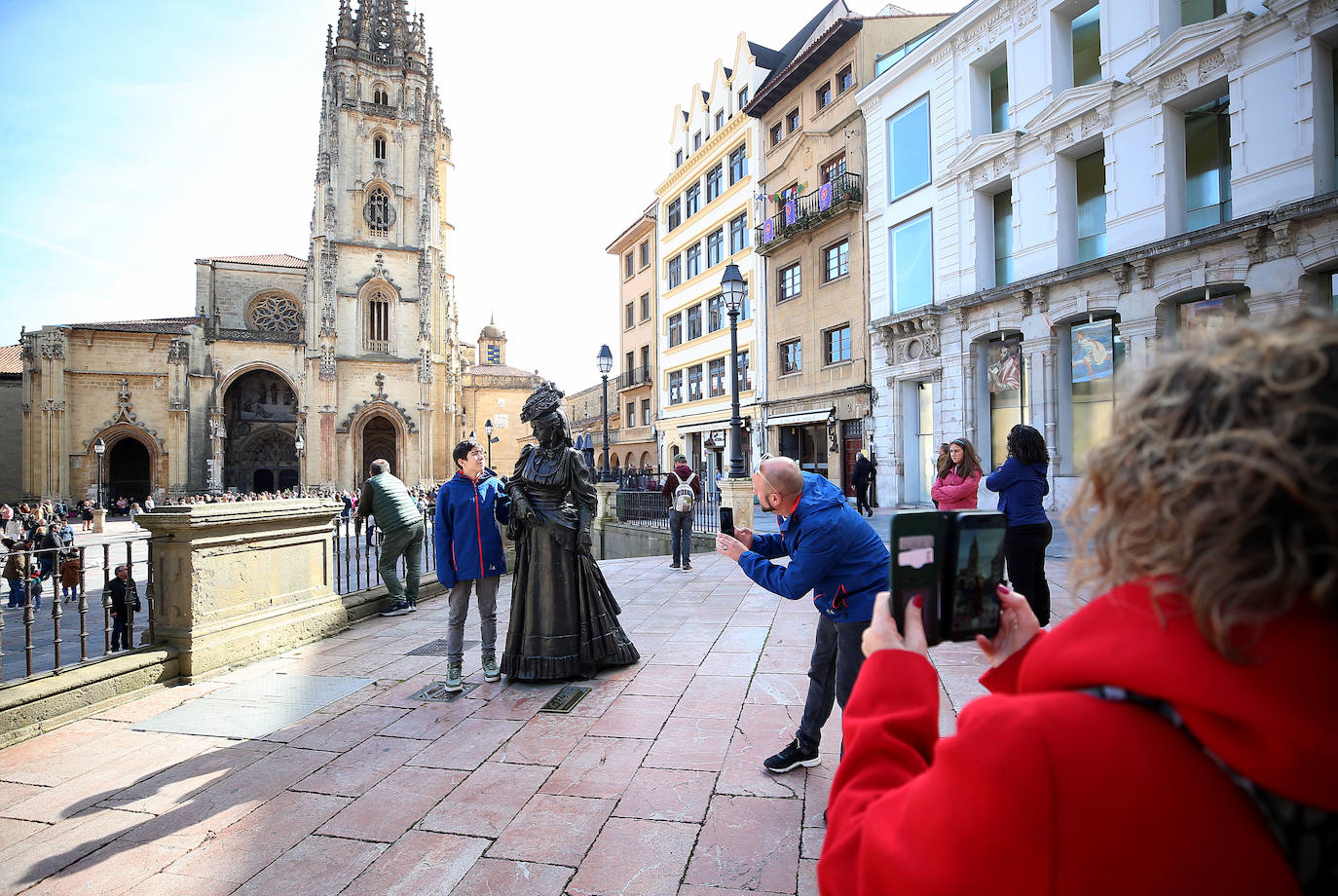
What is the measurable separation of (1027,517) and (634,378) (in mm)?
31678

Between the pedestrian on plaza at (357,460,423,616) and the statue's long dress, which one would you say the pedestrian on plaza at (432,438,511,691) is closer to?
the statue's long dress

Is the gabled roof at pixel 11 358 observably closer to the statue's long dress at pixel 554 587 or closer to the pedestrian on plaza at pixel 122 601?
the pedestrian on plaza at pixel 122 601

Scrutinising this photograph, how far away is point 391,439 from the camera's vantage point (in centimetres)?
4278

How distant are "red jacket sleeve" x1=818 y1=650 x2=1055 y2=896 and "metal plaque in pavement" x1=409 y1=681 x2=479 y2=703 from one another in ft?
14.5

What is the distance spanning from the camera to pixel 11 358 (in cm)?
4716

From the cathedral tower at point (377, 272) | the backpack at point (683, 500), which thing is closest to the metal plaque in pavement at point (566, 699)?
the backpack at point (683, 500)

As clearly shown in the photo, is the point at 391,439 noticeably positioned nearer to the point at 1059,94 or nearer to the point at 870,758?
the point at 1059,94

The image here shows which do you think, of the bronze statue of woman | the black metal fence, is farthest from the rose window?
the bronze statue of woman

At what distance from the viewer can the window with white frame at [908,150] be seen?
1802cm

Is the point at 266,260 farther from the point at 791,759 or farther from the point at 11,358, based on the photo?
the point at 791,759

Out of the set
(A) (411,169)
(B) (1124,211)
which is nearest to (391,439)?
(A) (411,169)

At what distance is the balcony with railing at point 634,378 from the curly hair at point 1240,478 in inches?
1337

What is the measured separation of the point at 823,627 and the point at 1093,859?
2873mm

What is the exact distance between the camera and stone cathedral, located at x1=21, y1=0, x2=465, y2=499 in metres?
38.9
